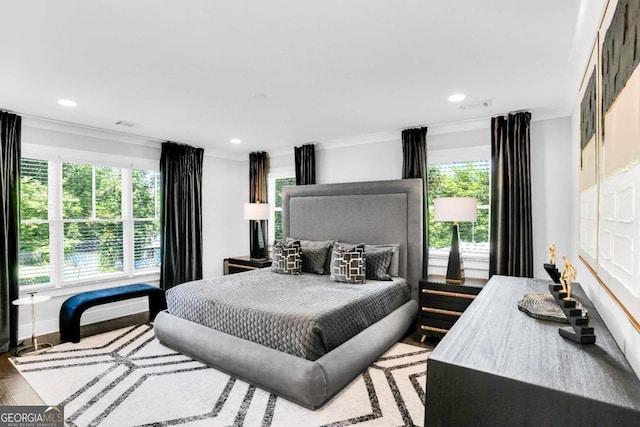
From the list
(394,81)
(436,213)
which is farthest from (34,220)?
(436,213)

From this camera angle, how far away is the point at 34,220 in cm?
408

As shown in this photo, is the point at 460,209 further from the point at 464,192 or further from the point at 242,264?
the point at 242,264

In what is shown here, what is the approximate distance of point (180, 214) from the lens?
17.6 feet

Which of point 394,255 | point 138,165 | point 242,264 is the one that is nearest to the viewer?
point 394,255

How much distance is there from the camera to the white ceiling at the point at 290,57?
75.2 inches

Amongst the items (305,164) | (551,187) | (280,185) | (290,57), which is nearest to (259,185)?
(280,185)

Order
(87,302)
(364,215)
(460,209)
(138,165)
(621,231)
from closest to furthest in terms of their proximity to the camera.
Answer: (621,231)
(460,209)
(87,302)
(364,215)
(138,165)

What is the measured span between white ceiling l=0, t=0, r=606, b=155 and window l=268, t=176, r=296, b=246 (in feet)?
7.18

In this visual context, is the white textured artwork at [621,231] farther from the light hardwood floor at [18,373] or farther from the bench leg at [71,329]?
the bench leg at [71,329]

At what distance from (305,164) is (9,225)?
12.0 feet

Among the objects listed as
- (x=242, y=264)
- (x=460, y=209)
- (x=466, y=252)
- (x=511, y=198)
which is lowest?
(x=242, y=264)

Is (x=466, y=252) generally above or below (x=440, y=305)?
above

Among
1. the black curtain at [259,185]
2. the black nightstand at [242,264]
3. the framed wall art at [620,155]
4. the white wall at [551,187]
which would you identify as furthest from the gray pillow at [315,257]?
the framed wall art at [620,155]

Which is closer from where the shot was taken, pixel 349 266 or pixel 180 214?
pixel 349 266
